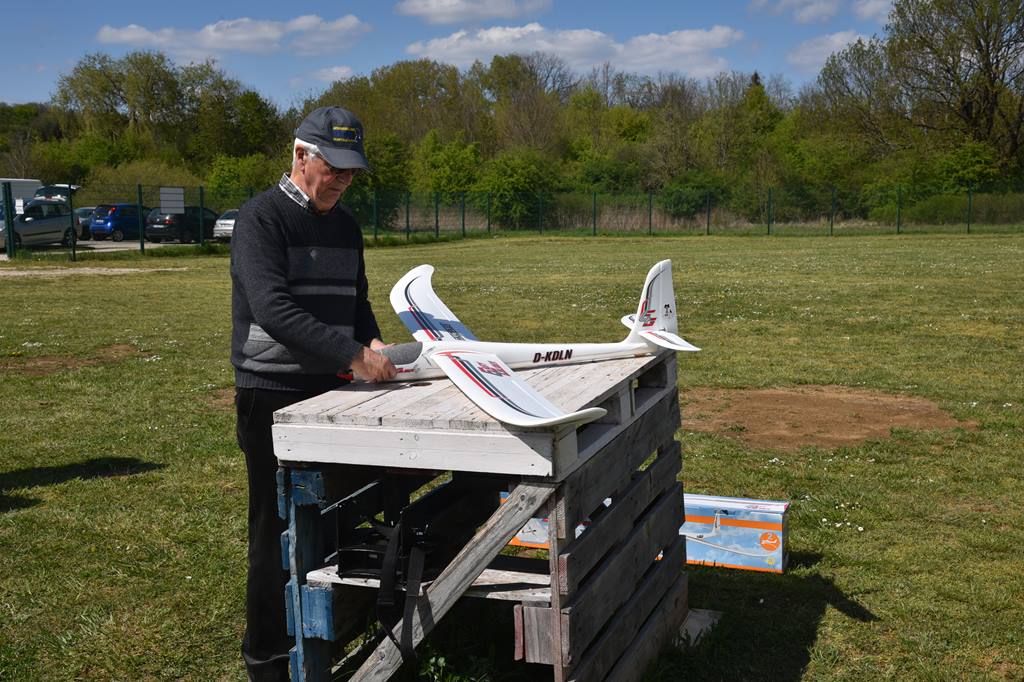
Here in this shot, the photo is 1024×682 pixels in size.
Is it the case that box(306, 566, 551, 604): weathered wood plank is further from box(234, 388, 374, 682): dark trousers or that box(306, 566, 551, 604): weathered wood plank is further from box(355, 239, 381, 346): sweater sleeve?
box(355, 239, 381, 346): sweater sleeve

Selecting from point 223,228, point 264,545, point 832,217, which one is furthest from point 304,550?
point 832,217

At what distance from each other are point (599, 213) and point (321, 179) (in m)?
45.5

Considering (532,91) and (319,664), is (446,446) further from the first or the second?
(532,91)

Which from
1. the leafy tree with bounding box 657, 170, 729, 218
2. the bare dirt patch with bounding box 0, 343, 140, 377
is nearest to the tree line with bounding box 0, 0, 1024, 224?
the leafy tree with bounding box 657, 170, 729, 218

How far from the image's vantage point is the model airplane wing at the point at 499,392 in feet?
9.57

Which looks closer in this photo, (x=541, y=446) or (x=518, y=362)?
(x=541, y=446)

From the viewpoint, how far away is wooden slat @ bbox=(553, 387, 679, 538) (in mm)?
3139

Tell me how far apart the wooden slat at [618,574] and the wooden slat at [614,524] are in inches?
1.6

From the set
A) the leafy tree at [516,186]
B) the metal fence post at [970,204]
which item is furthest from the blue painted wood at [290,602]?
the leafy tree at [516,186]

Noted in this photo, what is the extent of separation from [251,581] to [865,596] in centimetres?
296

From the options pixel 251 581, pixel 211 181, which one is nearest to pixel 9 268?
pixel 251 581

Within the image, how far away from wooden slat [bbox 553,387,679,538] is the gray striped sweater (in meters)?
0.95

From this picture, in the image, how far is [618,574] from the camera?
11.7 ft

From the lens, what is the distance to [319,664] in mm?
3406
